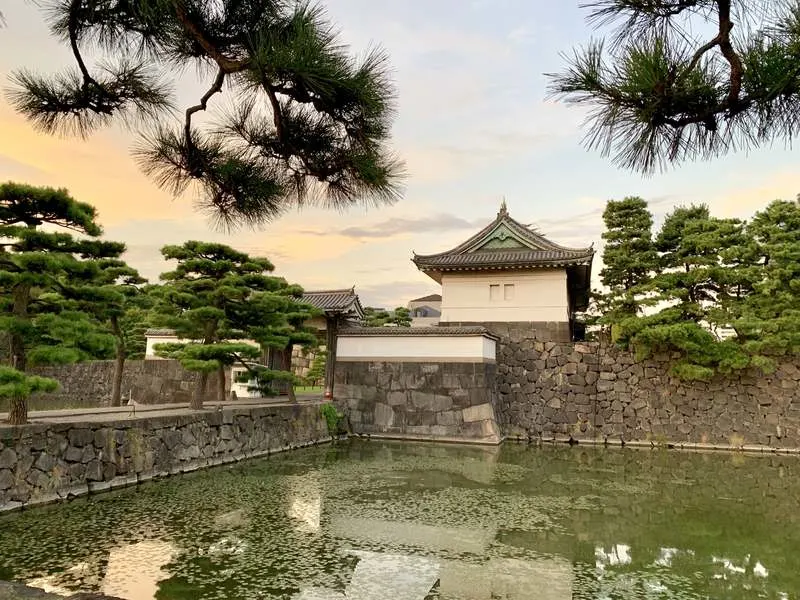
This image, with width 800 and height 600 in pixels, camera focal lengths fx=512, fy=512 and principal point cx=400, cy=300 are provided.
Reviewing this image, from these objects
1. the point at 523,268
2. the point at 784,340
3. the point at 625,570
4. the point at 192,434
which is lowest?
the point at 625,570

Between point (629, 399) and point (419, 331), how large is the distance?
4622 mm

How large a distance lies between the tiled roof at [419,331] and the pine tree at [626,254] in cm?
→ 262

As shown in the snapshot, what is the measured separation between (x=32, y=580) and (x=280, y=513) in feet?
6.49

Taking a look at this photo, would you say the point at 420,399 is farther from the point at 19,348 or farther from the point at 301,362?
the point at 301,362

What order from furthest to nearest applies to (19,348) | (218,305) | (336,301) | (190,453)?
(336,301) < (218,305) < (190,453) < (19,348)

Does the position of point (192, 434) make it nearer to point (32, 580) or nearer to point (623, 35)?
point (32, 580)

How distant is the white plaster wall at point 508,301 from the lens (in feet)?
39.3

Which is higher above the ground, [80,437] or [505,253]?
[505,253]

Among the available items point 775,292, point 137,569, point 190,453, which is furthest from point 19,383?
point 775,292

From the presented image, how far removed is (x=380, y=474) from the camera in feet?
21.5

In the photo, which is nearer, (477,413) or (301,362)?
(477,413)

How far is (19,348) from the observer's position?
469cm

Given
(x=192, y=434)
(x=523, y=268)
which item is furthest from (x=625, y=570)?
(x=523, y=268)

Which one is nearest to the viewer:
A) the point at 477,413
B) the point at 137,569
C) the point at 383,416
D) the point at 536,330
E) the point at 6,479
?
the point at 137,569
